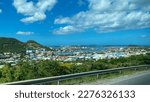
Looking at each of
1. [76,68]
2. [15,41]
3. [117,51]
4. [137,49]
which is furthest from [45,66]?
[137,49]

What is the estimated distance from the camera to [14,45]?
44.3m

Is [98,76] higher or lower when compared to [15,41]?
lower

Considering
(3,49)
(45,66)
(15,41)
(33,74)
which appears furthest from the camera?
(15,41)

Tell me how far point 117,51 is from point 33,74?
179 ft

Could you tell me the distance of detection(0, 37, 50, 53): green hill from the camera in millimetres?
41906

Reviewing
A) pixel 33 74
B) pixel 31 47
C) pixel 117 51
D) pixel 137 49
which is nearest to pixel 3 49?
pixel 31 47

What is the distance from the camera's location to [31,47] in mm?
42031

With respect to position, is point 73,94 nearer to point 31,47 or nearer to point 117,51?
point 31,47

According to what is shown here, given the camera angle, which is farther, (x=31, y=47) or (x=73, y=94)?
(x=31, y=47)

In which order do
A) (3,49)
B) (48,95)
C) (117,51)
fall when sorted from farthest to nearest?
(117,51) → (3,49) → (48,95)

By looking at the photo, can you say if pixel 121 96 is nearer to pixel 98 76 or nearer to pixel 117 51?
pixel 98 76

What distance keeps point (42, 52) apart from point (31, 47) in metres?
1.86

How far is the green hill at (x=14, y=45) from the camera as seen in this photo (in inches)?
1650

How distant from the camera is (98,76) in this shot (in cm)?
2453
